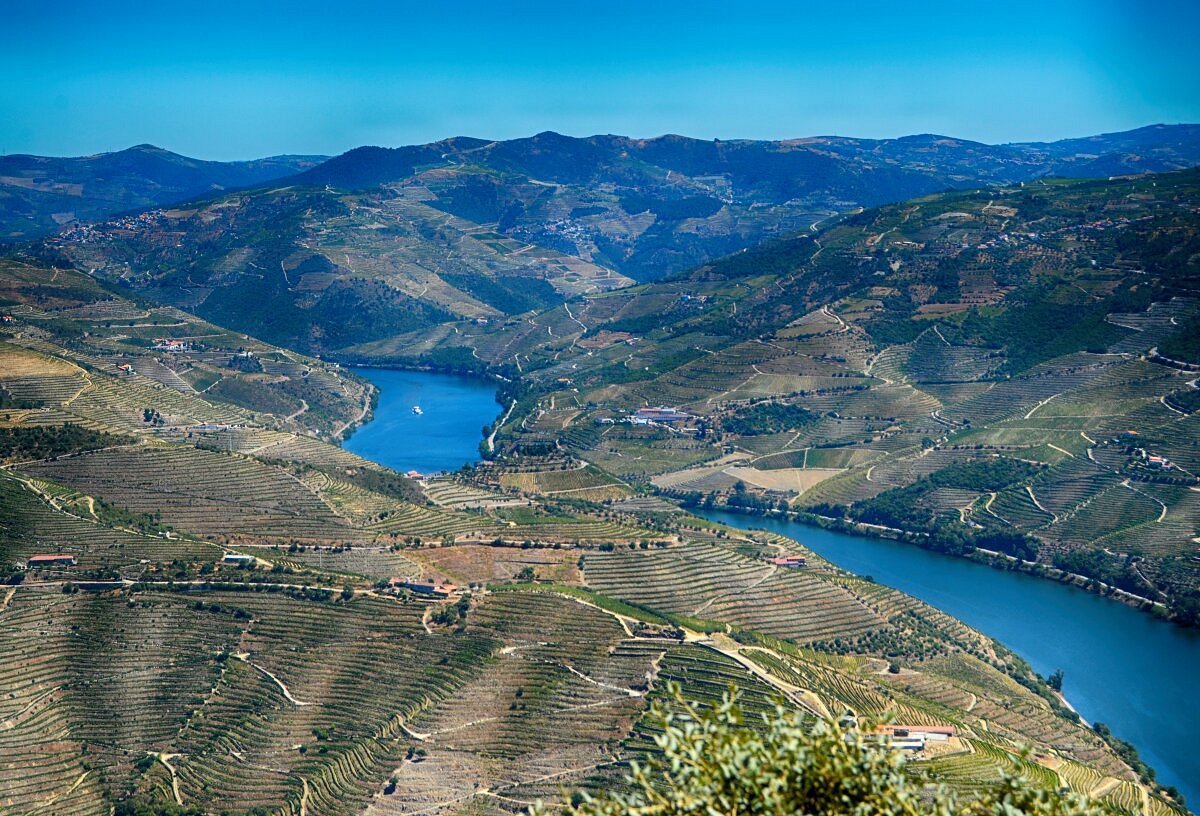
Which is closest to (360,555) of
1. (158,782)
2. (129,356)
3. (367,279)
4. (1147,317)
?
(158,782)

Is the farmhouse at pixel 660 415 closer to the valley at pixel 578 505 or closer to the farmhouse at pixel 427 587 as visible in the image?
the valley at pixel 578 505

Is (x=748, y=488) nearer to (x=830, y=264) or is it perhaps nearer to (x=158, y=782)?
(x=830, y=264)

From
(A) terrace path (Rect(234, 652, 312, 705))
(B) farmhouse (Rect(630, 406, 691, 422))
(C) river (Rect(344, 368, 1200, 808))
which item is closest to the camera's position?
(A) terrace path (Rect(234, 652, 312, 705))

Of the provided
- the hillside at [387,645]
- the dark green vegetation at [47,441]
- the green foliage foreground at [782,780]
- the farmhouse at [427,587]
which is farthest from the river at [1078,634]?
the green foliage foreground at [782,780]

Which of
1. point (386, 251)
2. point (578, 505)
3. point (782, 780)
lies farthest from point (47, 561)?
point (386, 251)

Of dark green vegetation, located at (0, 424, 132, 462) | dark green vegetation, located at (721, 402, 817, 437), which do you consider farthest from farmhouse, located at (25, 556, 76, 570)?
→ dark green vegetation, located at (721, 402, 817, 437)

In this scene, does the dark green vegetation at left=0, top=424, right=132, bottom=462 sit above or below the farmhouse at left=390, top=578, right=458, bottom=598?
above

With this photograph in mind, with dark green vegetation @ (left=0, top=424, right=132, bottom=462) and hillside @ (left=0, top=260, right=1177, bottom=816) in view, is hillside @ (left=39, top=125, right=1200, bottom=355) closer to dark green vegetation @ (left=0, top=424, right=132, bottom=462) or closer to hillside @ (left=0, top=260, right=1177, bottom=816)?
dark green vegetation @ (left=0, top=424, right=132, bottom=462)
